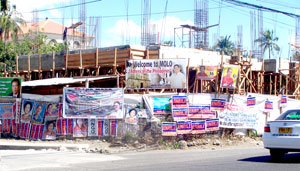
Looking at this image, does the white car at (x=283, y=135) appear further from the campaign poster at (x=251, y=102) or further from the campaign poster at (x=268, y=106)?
the campaign poster at (x=268, y=106)

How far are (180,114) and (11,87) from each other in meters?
7.73

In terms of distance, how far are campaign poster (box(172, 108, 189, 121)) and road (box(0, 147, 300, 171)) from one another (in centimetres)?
144

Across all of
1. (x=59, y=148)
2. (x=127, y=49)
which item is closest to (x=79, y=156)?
(x=59, y=148)

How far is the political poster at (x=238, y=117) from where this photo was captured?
16.4 meters

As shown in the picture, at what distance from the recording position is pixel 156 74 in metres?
17.2

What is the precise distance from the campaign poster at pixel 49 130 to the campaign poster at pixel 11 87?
2383 mm

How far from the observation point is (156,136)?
1551 cm

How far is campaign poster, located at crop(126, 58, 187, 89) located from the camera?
16.9m

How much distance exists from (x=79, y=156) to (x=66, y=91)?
349 cm

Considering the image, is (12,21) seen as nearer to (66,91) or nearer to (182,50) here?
(182,50)

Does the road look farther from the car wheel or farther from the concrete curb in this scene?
the concrete curb

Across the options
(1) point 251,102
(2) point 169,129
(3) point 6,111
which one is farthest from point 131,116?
(3) point 6,111

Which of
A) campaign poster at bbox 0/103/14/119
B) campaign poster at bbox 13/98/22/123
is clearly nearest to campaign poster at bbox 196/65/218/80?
campaign poster at bbox 13/98/22/123

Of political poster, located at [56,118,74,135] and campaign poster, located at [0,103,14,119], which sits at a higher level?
campaign poster, located at [0,103,14,119]
